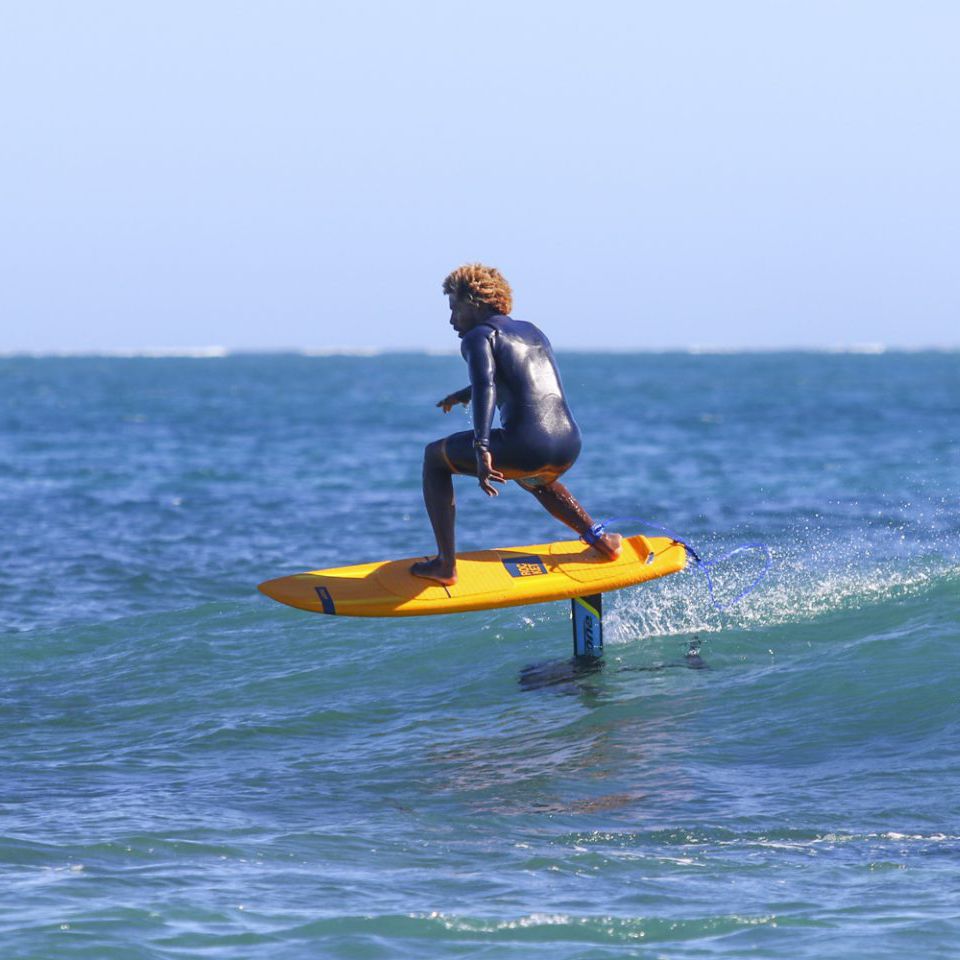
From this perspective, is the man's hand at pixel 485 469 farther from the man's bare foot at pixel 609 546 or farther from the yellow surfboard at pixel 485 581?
the man's bare foot at pixel 609 546

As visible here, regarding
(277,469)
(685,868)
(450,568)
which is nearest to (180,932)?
(685,868)

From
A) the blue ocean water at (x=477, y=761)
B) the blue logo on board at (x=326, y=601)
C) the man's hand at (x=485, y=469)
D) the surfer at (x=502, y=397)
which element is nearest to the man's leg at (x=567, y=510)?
the surfer at (x=502, y=397)

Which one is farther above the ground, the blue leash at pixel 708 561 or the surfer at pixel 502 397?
the surfer at pixel 502 397

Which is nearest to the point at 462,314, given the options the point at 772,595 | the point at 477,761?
the point at 477,761

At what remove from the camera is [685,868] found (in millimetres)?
6312

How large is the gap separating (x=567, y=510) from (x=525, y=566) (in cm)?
51

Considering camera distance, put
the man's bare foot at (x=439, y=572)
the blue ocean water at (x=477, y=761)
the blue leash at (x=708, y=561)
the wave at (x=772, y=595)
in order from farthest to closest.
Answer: the wave at (x=772, y=595) → the blue leash at (x=708, y=561) → the man's bare foot at (x=439, y=572) → the blue ocean water at (x=477, y=761)

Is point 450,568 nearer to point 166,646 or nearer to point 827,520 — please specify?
point 166,646

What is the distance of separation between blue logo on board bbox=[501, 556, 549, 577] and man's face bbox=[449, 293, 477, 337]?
172 centimetres

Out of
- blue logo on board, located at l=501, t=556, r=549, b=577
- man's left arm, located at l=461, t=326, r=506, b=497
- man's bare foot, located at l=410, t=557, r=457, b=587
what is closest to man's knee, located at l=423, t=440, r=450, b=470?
man's left arm, located at l=461, t=326, r=506, b=497

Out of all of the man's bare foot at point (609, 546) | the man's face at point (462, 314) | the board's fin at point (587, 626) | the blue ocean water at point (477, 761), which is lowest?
the blue ocean water at point (477, 761)

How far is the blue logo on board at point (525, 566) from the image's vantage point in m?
9.66

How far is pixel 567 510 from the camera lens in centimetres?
956

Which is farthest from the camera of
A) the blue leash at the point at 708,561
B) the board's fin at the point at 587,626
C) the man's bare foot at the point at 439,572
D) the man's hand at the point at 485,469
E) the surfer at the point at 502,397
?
the board's fin at the point at 587,626
